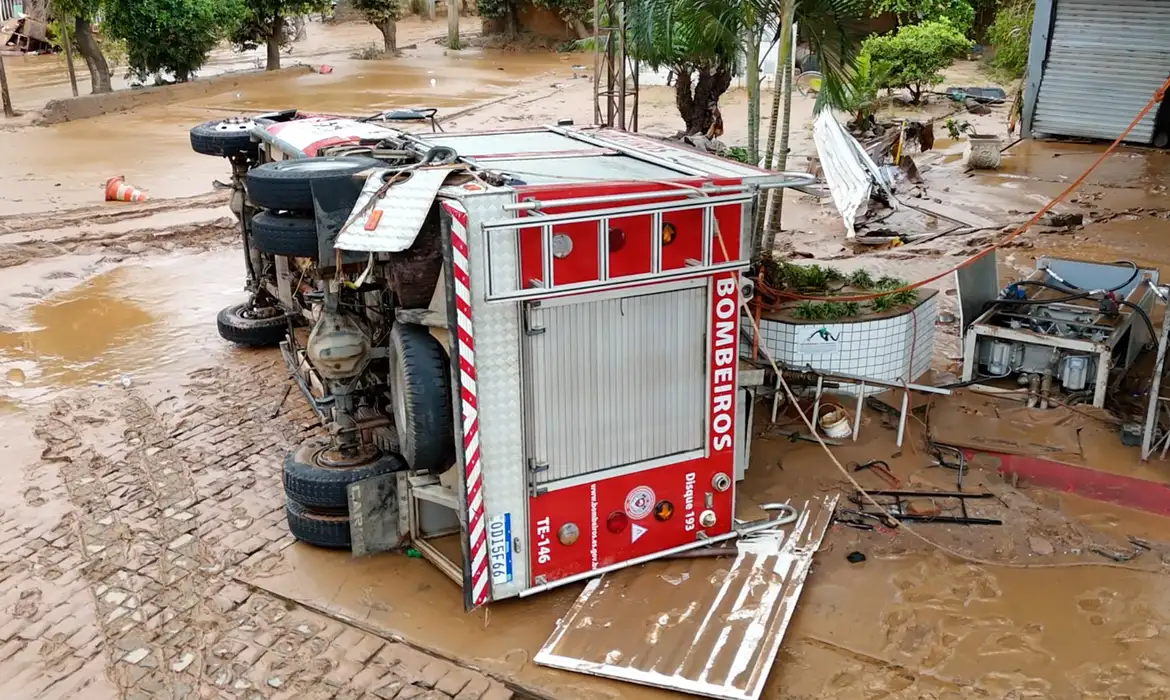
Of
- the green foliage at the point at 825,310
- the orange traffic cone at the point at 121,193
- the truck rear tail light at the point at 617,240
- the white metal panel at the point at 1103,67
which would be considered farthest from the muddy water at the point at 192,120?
the white metal panel at the point at 1103,67

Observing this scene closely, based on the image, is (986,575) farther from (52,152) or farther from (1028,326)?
(52,152)

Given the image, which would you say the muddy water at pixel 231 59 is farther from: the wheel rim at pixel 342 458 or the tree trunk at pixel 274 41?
the wheel rim at pixel 342 458

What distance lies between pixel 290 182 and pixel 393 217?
1146 millimetres

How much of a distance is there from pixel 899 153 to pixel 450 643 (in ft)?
47.6

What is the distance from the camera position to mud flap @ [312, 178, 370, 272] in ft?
18.2

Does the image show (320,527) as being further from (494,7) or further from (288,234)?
(494,7)

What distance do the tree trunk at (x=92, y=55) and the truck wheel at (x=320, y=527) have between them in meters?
22.3

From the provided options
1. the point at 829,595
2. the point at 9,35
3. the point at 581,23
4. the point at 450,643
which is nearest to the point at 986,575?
the point at 829,595

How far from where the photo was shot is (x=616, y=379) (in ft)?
17.8

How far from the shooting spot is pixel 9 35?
39.8 m

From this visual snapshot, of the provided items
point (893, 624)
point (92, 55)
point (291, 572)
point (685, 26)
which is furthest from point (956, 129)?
point (92, 55)

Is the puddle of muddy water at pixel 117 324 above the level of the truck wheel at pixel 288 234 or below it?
below

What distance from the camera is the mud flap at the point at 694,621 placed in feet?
16.0

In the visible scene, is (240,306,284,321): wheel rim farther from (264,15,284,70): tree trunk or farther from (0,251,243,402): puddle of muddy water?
(264,15,284,70): tree trunk
